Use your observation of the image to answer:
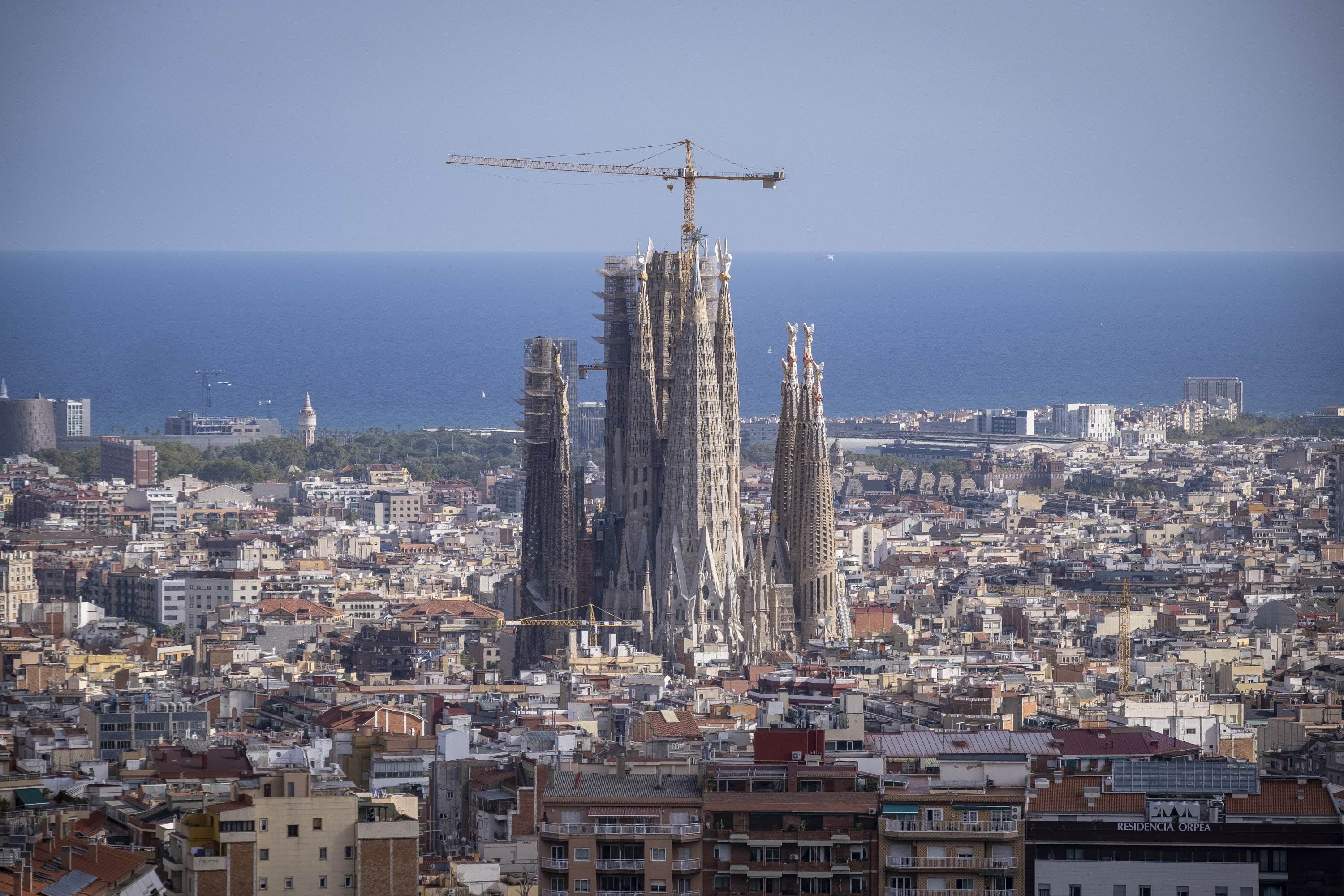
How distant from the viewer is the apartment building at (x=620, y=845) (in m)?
30.3

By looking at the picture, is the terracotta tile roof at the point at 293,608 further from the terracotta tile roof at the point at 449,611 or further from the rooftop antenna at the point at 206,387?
the rooftop antenna at the point at 206,387

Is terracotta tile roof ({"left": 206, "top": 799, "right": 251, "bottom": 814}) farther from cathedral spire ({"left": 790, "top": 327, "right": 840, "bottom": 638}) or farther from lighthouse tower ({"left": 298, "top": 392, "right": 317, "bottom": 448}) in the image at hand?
lighthouse tower ({"left": 298, "top": 392, "right": 317, "bottom": 448})

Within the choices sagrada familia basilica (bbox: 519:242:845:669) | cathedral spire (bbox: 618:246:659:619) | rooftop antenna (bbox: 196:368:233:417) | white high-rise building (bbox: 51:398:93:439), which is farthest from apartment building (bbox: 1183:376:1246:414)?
cathedral spire (bbox: 618:246:659:619)

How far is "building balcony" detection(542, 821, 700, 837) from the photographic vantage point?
99.6ft

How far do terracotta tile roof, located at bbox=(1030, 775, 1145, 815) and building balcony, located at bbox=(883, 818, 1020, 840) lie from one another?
47cm

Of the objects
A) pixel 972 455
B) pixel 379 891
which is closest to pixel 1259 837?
pixel 379 891

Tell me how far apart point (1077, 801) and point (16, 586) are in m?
52.1

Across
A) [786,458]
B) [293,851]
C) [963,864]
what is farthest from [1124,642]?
[293,851]

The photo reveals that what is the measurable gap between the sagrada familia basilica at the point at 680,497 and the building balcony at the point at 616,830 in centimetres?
3314

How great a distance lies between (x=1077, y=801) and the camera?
3086 centimetres

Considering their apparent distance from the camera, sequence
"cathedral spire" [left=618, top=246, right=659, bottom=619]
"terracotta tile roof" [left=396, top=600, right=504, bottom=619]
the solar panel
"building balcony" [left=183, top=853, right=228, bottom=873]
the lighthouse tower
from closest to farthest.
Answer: "building balcony" [left=183, top=853, right=228, bottom=873] < the solar panel < "cathedral spire" [left=618, top=246, right=659, bottom=619] < "terracotta tile roof" [left=396, top=600, right=504, bottom=619] < the lighthouse tower

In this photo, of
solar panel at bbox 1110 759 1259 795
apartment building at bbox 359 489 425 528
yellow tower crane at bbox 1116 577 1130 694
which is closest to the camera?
solar panel at bbox 1110 759 1259 795

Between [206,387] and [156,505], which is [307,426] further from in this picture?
[156,505]

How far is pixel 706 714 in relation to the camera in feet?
165
